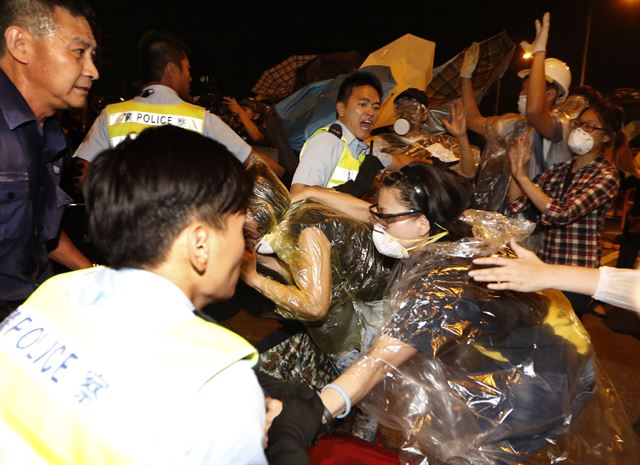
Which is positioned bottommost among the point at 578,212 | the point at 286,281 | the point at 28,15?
the point at 286,281

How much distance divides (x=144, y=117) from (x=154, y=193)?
230 centimetres

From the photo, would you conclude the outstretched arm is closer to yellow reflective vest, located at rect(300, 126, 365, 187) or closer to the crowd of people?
the crowd of people

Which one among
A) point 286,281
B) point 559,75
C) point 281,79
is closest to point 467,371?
point 286,281

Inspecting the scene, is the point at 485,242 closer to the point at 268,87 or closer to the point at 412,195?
the point at 412,195

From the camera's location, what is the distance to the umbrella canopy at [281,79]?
7312 mm

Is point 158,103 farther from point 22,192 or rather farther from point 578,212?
point 578,212

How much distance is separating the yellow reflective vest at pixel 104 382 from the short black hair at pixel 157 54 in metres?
2.74

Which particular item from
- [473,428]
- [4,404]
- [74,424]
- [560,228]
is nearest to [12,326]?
[4,404]

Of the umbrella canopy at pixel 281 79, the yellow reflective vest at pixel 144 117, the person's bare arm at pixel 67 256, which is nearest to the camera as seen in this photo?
the person's bare arm at pixel 67 256

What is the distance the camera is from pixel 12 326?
41.3 inches

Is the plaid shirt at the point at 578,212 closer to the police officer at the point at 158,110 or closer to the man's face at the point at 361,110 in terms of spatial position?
the man's face at the point at 361,110

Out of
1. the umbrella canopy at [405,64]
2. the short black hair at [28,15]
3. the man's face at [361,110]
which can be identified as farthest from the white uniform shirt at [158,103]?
the umbrella canopy at [405,64]

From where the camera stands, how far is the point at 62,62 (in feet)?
6.30

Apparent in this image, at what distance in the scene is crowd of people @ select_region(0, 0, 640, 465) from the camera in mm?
902
